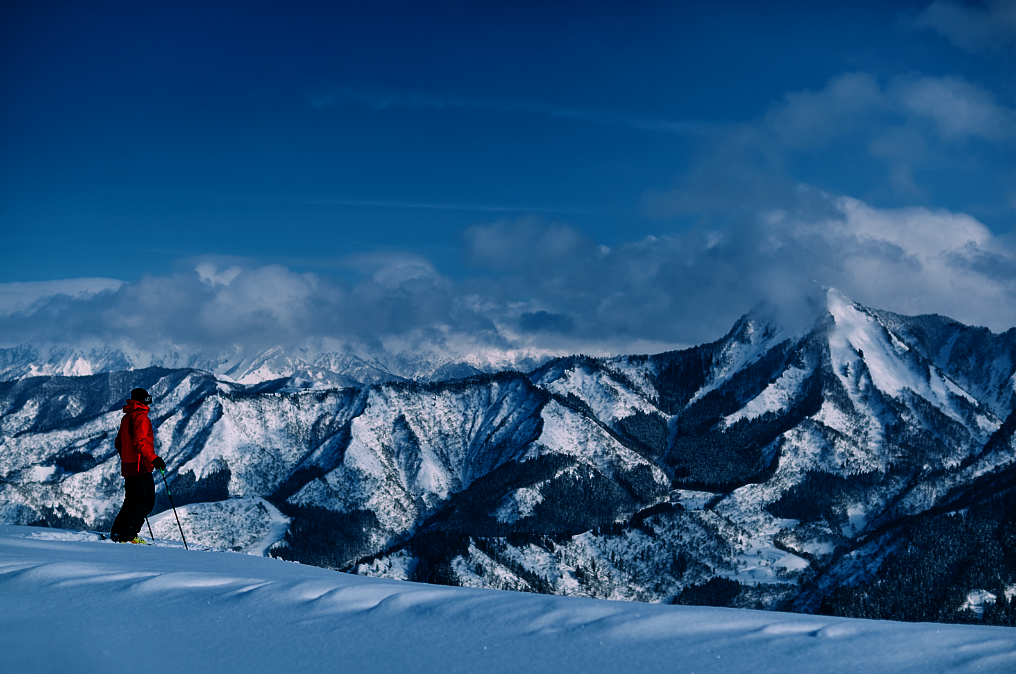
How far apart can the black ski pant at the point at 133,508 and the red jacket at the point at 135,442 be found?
0.38 m

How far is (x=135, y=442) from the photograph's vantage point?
2434 cm

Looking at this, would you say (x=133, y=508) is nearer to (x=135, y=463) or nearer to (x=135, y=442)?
(x=135, y=463)

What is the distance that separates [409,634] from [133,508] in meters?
18.3

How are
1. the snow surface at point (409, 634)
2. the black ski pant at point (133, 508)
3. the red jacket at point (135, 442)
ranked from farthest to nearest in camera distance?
the black ski pant at point (133, 508) < the red jacket at point (135, 442) < the snow surface at point (409, 634)

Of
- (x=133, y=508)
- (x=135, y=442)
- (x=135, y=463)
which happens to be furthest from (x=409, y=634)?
(x=133, y=508)

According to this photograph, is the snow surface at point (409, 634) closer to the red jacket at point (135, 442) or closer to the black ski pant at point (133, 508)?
the red jacket at point (135, 442)

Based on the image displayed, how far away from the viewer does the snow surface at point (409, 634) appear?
32.0 feet

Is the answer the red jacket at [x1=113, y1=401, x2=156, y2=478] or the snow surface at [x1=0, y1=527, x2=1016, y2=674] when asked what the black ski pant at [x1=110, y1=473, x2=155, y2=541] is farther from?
the snow surface at [x1=0, y1=527, x2=1016, y2=674]

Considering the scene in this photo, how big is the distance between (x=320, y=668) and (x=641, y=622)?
16.6 ft

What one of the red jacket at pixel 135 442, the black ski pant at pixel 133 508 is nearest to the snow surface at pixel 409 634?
the red jacket at pixel 135 442

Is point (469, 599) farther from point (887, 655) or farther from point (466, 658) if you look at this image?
point (887, 655)

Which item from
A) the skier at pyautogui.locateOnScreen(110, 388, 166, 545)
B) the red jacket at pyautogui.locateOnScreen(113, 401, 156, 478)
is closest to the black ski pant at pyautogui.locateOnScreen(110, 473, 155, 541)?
the skier at pyautogui.locateOnScreen(110, 388, 166, 545)

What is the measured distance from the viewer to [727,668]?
9.55 metres

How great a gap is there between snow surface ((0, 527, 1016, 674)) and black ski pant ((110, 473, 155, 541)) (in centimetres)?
1175
